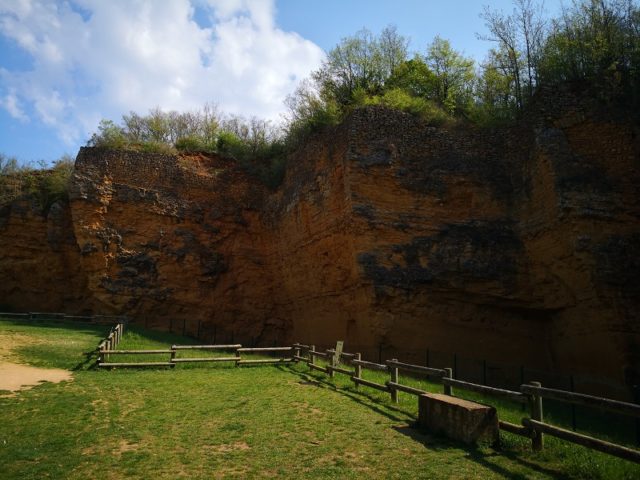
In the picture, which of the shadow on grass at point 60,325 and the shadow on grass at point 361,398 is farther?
the shadow on grass at point 60,325

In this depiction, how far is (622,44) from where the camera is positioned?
19.3 m

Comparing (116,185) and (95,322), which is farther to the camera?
(116,185)

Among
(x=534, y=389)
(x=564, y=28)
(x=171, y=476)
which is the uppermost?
(x=564, y=28)

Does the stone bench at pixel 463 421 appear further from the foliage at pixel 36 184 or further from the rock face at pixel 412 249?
the foliage at pixel 36 184

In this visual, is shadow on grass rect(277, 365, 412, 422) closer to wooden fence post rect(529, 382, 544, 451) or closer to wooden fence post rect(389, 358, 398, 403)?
wooden fence post rect(389, 358, 398, 403)

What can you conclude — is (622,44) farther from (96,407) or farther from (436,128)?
(96,407)

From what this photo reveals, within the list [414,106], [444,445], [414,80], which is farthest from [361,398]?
[414,80]

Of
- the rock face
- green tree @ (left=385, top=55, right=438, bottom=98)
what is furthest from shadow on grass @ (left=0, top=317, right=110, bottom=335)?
green tree @ (left=385, top=55, right=438, bottom=98)

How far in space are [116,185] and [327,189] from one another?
12346mm

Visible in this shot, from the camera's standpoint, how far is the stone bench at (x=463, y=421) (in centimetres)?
756

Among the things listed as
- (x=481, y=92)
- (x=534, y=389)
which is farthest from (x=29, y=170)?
(x=534, y=389)

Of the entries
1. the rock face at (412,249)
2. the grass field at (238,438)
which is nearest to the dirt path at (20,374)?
the grass field at (238,438)

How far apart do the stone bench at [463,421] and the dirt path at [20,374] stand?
906 cm

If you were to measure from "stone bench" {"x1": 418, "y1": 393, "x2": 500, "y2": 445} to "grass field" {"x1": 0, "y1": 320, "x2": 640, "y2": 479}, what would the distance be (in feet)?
0.72
